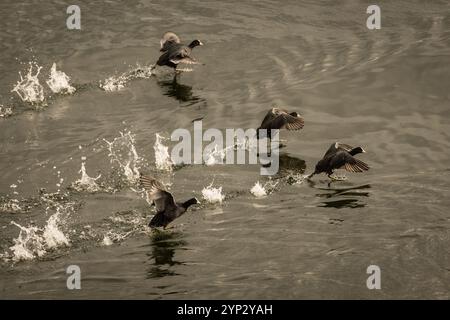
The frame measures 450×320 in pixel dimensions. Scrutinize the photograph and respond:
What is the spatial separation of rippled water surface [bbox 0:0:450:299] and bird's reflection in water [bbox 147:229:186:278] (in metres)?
0.03

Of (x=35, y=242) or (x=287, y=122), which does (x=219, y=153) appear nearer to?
(x=287, y=122)

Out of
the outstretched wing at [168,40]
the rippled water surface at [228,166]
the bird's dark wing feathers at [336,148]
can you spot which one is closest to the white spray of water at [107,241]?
the rippled water surface at [228,166]

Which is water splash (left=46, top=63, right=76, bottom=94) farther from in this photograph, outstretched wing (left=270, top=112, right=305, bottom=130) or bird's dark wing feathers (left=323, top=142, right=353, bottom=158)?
bird's dark wing feathers (left=323, top=142, right=353, bottom=158)

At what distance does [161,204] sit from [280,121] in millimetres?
4066

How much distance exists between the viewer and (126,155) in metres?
14.6

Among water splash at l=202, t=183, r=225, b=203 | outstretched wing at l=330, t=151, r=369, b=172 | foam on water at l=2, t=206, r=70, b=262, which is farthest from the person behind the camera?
outstretched wing at l=330, t=151, r=369, b=172

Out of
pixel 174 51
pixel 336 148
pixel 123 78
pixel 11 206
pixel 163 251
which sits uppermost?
pixel 174 51

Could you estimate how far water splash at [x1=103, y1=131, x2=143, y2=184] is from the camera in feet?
45.1

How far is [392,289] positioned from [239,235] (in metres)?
2.55

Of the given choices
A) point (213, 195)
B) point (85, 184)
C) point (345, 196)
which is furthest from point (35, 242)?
point (345, 196)

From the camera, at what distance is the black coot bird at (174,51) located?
17.4 metres

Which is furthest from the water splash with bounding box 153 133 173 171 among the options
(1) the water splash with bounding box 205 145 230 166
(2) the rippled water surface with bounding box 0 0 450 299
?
(1) the water splash with bounding box 205 145 230 166

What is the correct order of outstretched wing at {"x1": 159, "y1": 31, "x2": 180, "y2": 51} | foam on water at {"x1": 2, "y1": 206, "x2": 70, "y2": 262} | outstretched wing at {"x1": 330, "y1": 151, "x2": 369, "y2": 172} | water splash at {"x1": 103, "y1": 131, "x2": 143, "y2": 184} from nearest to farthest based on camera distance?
1. foam on water at {"x1": 2, "y1": 206, "x2": 70, "y2": 262}
2. outstretched wing at {"x1": 330, "y1": 151, "x2": 369, "y2": 172}
3. water splash at {"x1": 103, "y1": 131, "x2": 143, "y2": 184}
4. outstretched wing at {"x1": 159, "y1": 31, "x2": 180, "y2": 51}

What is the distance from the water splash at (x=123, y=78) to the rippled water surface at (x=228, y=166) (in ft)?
0.15
